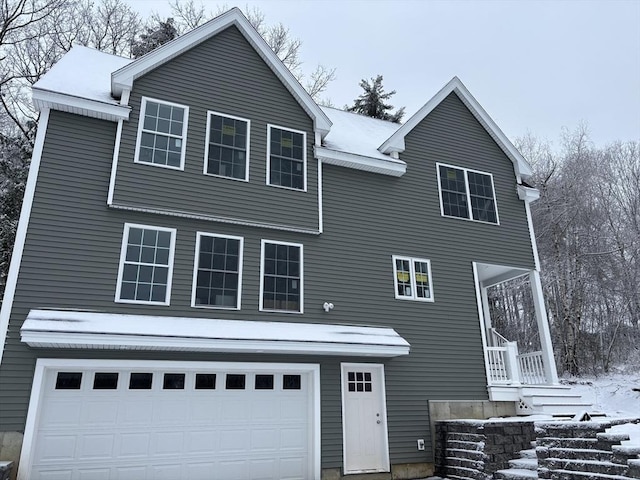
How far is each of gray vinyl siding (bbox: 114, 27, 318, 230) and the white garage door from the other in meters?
3.29

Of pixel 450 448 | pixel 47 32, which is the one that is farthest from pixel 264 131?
pixel 47 32

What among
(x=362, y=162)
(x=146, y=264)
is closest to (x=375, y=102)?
(x=362, y=162)

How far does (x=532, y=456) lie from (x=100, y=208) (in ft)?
30.9

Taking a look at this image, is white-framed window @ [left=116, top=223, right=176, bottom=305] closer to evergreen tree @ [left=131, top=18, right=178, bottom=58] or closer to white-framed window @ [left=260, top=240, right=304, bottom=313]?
white-framed window @ [left=260, top=240, right=304, bottom=313]

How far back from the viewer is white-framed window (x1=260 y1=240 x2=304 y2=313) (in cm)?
984

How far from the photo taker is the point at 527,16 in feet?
588

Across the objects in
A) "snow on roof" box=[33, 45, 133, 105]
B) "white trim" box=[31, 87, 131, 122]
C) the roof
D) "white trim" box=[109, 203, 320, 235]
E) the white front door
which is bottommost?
the white front door

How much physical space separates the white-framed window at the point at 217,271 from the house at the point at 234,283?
0.13 feet

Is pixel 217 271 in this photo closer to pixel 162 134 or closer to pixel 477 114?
pixel 162 134

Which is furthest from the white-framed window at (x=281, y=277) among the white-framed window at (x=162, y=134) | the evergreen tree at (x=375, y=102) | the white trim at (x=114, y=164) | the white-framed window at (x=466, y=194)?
the evergreen tree at (x=375, y=102)

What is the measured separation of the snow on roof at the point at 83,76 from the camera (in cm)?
930

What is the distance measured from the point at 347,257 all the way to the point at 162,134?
4889 millimetres

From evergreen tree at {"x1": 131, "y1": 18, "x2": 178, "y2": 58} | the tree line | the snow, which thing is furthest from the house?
evergreen tree at {"x1": 131, "y1": 18, "x2": 178, "y2": 58}

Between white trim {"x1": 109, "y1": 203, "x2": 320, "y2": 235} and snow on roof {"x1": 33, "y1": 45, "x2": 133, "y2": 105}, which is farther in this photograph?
snow on roof {"x1": 33, "y1": 45, "x2": 133, "y2": 105}
